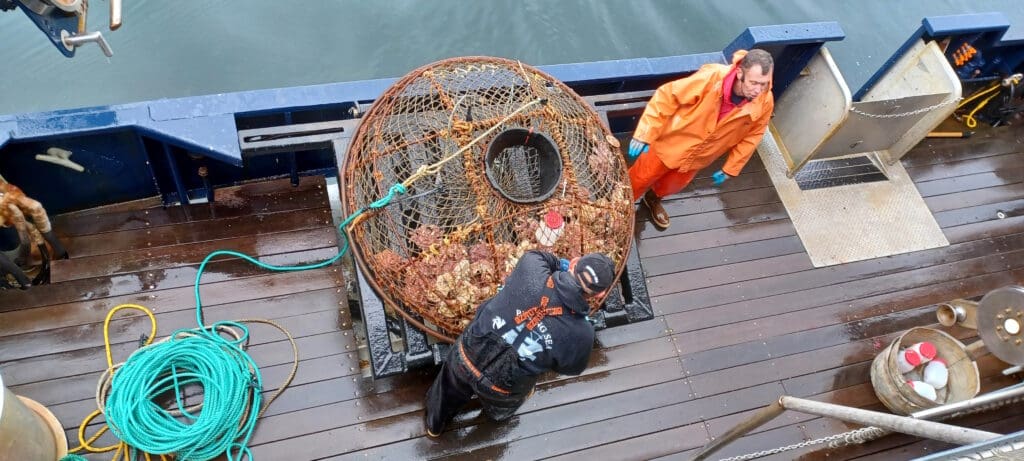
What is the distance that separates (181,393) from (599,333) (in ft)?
6.82

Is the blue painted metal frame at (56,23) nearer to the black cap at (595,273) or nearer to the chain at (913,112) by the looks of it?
the black cap at (595,273)

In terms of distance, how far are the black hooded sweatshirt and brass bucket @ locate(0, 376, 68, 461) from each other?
5.55 feet

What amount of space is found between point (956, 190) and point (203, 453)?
16.1 ft

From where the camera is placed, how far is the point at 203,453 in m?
2.80

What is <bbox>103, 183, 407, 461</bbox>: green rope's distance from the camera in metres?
2.73

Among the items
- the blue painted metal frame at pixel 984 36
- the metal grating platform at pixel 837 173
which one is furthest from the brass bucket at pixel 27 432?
the blue painted metal frame at pixel 984 36

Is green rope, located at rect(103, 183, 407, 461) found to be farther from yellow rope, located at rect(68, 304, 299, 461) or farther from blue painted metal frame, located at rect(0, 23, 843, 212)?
blue painted metal frame, located at rect(0, 23, 843, 212)

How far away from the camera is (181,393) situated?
2.96 metres

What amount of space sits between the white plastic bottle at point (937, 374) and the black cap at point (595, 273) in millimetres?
2321

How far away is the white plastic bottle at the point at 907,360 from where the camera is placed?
11.1ft

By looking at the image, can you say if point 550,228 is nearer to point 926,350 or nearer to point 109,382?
point 109,382

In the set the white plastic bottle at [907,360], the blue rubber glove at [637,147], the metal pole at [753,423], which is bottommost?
the white plastic bottle at [907,360]

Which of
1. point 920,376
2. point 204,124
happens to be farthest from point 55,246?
point 920,376

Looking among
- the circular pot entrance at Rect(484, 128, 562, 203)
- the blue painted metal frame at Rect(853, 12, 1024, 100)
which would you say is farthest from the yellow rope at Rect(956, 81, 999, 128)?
the circular pot entrance at Rect(484, 128, 562, 203)
